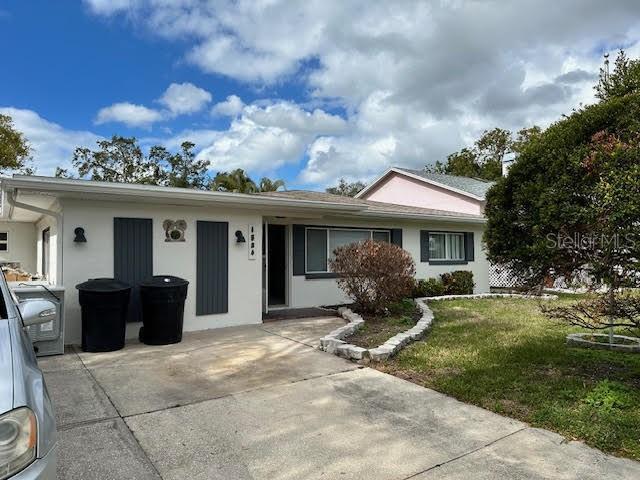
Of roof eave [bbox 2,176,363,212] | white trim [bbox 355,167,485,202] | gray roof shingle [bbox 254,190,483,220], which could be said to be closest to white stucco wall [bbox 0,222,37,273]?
gray roof shingle [bbox 254,190,483,220]

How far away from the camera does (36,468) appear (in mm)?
1845

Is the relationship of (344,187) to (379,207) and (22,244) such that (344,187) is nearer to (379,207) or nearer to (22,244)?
(379,207)

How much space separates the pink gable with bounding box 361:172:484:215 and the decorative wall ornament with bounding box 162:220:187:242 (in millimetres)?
14707

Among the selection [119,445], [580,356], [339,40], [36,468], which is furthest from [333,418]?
[339,40]

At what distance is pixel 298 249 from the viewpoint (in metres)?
11.0

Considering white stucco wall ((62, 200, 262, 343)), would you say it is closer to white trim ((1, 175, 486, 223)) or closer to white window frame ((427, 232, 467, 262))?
white trim ((1, 175, 486, 223))

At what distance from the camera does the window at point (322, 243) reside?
11258mm

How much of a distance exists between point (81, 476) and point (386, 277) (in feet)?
22.9

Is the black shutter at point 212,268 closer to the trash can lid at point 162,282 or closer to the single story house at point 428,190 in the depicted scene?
the trash can lid at point 162,282

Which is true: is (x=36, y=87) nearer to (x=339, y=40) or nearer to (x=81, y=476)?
(x=339, y=40)

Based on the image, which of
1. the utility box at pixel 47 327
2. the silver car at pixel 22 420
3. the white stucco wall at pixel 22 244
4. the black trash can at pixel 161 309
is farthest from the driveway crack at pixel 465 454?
the white stucco wall at pixel 22 244

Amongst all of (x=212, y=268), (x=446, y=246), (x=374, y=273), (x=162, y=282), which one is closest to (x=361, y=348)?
(x=374, y=273)

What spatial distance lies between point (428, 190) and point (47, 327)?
19.2 meters

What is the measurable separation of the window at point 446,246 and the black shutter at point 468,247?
0.12 m
